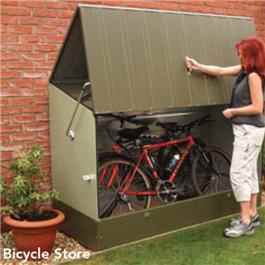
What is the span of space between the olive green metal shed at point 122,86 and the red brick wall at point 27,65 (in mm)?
172

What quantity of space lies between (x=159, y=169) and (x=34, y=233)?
1.73 m

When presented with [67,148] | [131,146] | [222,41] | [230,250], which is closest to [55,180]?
[67,148]

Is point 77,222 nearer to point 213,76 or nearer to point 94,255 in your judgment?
point 94,255

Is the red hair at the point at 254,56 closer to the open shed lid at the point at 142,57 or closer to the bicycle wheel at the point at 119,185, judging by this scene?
the open shed lid at the point at 142,57

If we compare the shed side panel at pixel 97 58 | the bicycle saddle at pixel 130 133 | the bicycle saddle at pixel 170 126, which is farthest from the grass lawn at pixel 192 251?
the shed side panel at pixel 97 58

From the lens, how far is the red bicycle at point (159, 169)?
4977mm

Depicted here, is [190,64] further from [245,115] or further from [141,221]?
[141,221]

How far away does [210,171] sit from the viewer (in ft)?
18.6

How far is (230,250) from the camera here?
174 inches

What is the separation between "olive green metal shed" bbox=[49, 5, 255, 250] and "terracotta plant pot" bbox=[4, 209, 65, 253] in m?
0.35

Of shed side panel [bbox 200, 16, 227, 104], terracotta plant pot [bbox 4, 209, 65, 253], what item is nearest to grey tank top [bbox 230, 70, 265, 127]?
shed side panel [bbox 200, 16, 227, 104]

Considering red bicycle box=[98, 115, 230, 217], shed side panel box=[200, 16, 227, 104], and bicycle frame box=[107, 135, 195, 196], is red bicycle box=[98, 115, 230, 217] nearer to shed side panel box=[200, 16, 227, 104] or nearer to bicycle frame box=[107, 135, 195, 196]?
bicycle frame box=[107, 135, 195, 196]

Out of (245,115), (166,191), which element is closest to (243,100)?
(245,115)

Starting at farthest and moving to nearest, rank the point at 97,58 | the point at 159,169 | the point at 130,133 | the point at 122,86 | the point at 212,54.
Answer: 1. the point at 159,169
2. the point at 130,133
3. the point at 212,54
4. the point at 122,86
5. the point at 97,58
